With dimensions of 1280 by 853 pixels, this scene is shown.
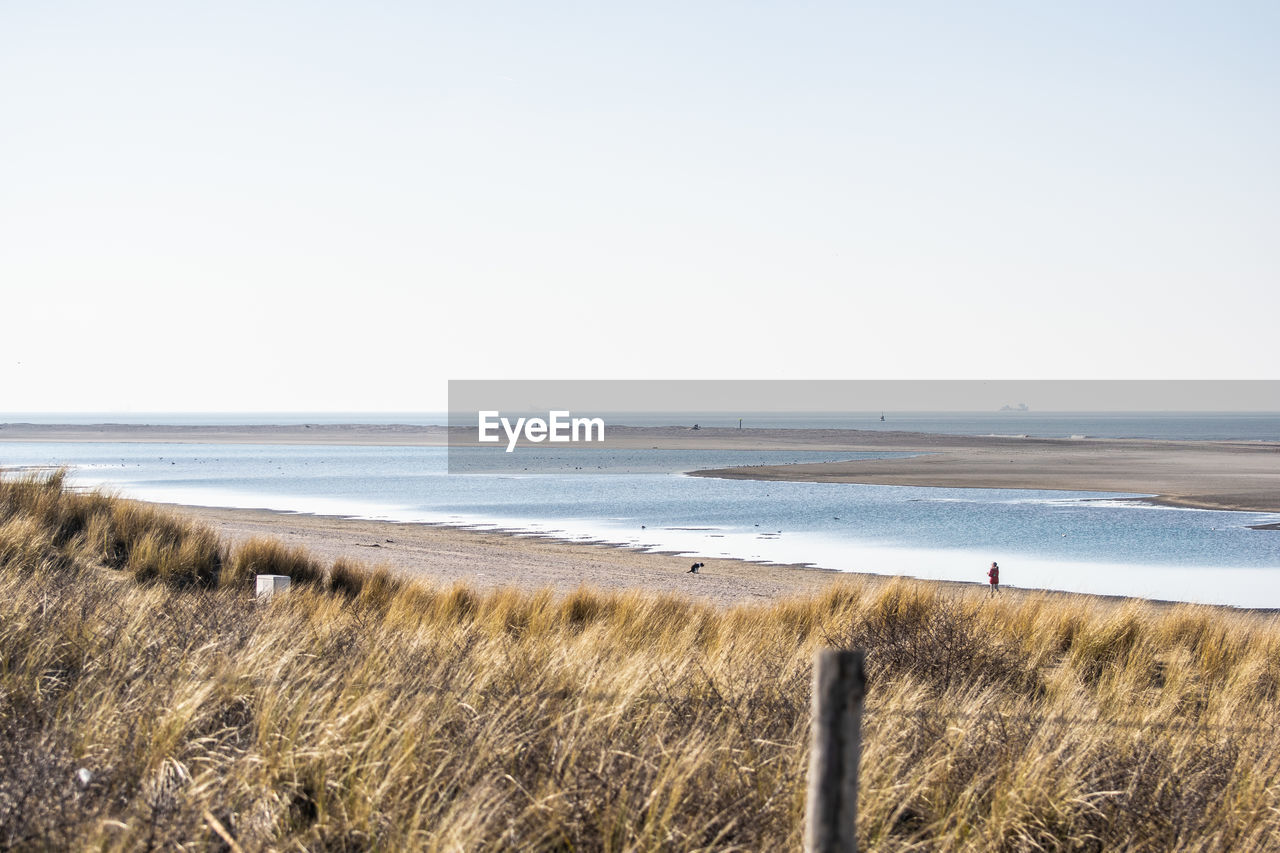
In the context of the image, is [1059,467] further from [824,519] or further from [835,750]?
[835,750]

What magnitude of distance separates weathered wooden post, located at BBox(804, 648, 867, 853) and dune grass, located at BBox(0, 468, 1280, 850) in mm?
1268

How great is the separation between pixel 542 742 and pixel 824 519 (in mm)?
30797

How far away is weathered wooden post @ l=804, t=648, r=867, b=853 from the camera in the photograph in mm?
3123

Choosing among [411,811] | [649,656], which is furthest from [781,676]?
[411,811]

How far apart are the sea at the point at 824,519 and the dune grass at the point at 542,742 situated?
14.5 meters

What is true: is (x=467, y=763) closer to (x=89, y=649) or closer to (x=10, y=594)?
(x=89, y=649)

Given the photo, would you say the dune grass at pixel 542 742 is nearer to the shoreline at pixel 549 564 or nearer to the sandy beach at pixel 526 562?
the shoreline at pixel 549 564

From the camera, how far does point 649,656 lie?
26.0 feet

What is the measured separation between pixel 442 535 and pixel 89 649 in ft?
74.3

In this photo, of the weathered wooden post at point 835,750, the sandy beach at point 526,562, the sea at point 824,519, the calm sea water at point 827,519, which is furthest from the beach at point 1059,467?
the weathered wooden post at point 835,750

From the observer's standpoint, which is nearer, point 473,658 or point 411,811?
point 411,811

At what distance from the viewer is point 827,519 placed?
116 feet

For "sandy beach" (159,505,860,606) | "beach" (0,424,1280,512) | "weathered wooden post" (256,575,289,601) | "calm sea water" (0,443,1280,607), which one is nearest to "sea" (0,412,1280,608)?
"calm sea water" (0,443,1280,607)

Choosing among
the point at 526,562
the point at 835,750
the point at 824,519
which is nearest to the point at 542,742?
the point at 835,750
